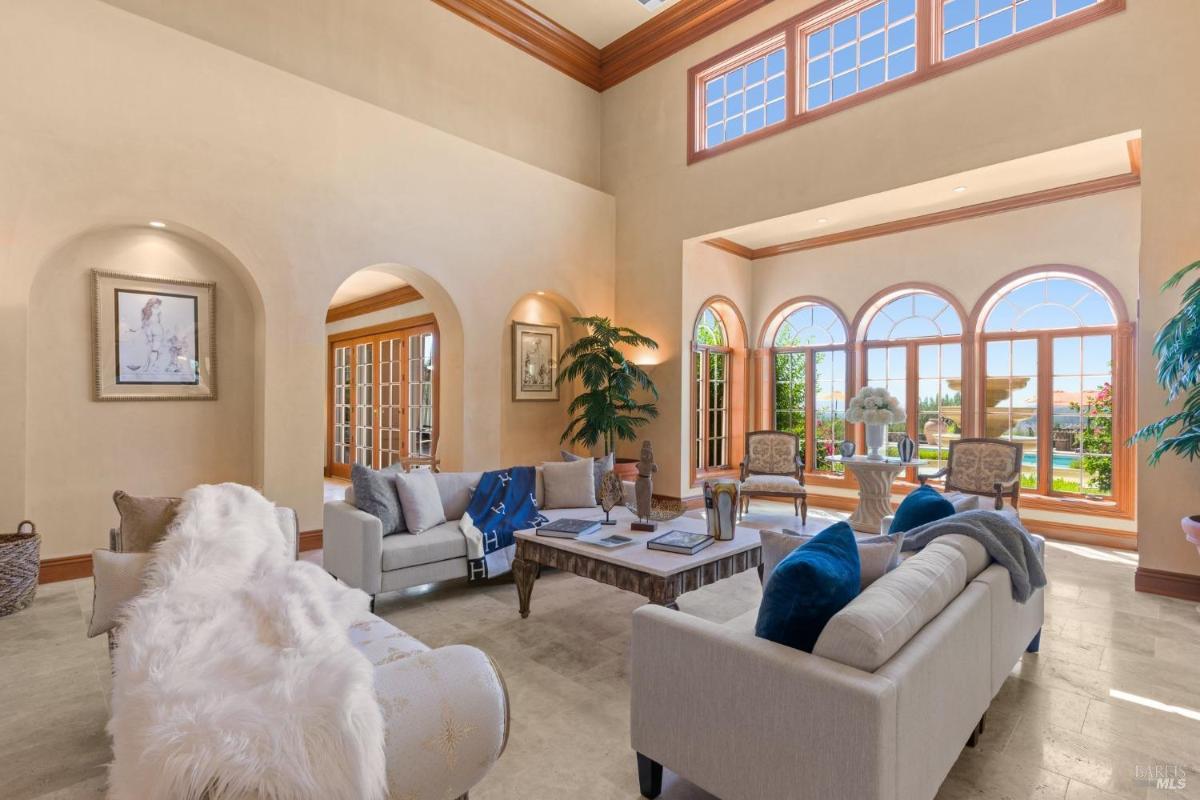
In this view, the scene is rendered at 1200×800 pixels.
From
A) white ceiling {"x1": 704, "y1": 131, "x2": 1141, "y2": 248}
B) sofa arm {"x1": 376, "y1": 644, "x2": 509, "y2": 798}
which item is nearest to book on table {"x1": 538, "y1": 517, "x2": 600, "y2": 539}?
sofa arm {"x1": 376, "y1": 644, "x2": 509, "y2": 798}

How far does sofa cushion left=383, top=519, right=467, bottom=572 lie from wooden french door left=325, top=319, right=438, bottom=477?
12.7ft

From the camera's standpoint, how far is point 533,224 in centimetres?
647

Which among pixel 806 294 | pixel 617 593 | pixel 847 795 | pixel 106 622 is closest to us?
pixel 847 795

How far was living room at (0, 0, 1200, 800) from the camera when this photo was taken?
2.38 m

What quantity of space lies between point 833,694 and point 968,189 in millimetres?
5231

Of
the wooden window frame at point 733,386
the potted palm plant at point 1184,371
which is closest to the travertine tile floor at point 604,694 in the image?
the potted palm plant at point 1184,371

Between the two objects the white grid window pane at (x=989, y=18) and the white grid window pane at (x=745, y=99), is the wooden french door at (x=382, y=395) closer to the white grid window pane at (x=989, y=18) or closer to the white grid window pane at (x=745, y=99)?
the white grid window pane at (x=745, y=99)

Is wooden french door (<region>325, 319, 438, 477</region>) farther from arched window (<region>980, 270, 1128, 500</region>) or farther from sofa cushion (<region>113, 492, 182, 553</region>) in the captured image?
arched window (<region>980, 270, 1128, 500</region>)

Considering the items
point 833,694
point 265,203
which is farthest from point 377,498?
point 833,694

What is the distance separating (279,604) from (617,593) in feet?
8.86

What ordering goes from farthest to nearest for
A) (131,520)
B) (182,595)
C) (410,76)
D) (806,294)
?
(806,294) → (410,76) → (131,520) → (182,595)

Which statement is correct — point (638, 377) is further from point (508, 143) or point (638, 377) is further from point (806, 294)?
point (508, 143)

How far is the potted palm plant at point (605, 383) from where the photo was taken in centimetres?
635

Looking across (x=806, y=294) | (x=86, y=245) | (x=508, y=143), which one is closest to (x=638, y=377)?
(x=806, y=294)
